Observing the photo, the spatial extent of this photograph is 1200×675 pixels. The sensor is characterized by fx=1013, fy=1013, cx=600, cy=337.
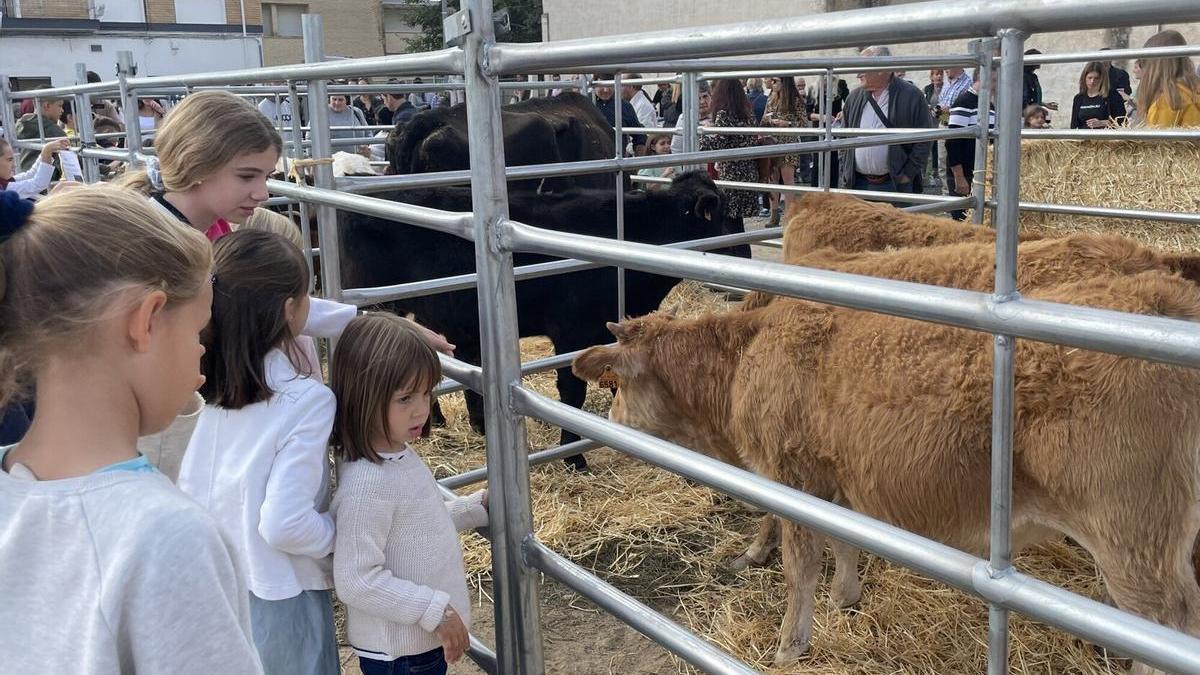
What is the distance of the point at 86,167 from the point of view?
23.2ft

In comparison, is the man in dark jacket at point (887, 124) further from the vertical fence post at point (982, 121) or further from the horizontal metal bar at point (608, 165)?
the horizontal metal bar at point (608, 165)

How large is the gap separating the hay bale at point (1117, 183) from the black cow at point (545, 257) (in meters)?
2.19

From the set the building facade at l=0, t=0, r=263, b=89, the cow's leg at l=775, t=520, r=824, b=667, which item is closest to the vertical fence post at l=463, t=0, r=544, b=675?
the cow's leg at l=775, t=520, r=824, b=667

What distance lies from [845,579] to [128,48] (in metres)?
35.6

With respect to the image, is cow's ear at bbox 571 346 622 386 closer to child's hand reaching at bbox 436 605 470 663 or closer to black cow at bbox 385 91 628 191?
child's hand reaching at bbox 436 605 470 663

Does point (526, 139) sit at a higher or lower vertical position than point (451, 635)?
higher

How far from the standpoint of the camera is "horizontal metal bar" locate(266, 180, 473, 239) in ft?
7.08

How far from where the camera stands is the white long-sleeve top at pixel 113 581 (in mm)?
1071

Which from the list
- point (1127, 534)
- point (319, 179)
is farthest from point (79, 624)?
point (1127, 534)

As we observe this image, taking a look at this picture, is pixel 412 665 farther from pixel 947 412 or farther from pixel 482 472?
pixel 947 412

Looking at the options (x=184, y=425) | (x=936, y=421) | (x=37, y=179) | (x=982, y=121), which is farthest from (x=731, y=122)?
(x=184, y=425)

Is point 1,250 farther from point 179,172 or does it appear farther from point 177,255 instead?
point 179,172

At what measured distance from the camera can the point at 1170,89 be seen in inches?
235

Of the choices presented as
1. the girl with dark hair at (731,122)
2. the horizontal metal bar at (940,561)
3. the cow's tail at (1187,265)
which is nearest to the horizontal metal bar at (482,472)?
the horizontal metal bar at (940,561)
